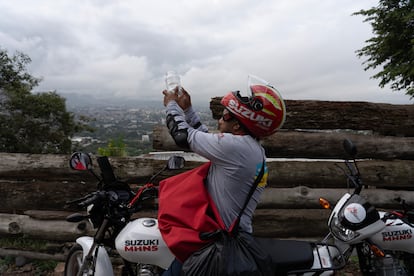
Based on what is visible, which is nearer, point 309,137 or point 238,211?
point 238,211

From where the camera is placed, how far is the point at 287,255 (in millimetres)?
2322

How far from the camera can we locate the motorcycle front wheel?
325 cm

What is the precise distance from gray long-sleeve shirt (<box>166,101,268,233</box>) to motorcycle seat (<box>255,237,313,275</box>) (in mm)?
190

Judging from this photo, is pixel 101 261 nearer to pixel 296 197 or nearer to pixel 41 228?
pixel 41 228

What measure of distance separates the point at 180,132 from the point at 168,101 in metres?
0.33

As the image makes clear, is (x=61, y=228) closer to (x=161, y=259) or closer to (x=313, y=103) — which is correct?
(x=161, y=259)

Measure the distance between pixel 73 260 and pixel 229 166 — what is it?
1.99m

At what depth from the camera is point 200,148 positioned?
218 cm

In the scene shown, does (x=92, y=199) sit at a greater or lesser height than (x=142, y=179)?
greater

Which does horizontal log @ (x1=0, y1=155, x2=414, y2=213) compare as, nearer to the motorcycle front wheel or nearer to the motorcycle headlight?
the motorcycle front wheel

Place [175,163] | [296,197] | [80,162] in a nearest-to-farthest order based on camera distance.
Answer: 1. [80,162]
2. [175,163]
3. [296,197]

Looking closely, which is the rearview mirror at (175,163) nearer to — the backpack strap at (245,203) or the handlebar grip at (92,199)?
the handlebar grip at (92,199)

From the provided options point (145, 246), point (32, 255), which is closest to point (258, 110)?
point (145, 246)

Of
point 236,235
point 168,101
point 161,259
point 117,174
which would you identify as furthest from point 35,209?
point 236,235
